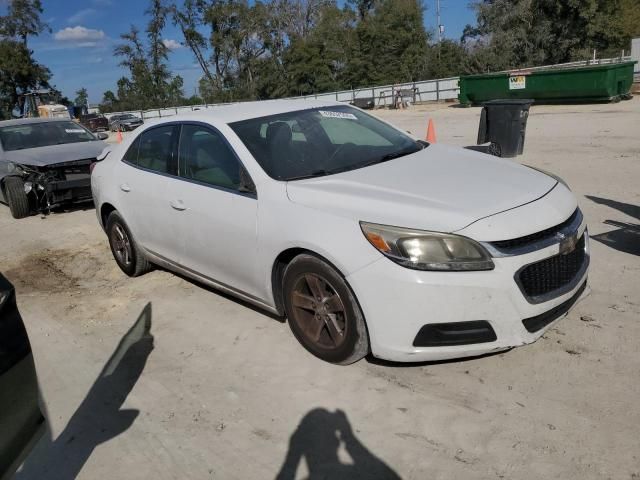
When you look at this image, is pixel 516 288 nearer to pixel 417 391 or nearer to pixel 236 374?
pixel 417 391

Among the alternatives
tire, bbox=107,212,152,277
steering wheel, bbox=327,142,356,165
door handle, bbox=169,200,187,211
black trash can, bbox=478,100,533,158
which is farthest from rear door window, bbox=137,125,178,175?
black trash can, bbox=478,100,533,158

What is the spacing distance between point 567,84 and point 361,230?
73.6 ft

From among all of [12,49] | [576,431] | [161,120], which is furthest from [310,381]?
[12,49]

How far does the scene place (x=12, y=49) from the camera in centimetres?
5853

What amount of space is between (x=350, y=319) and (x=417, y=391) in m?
0.56

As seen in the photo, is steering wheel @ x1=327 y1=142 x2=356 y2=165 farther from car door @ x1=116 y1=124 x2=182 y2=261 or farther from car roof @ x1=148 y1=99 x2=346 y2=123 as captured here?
car door @ x1=116 y1=124 x2=182 y2=261

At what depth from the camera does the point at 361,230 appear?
124 inches

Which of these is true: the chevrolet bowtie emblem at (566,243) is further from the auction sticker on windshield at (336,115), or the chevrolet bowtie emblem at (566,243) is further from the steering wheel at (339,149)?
the auction sticker on windshield at (336,115)

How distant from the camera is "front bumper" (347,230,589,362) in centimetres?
295

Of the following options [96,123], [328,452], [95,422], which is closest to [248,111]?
[95,422]

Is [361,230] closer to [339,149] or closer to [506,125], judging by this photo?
[339,149]

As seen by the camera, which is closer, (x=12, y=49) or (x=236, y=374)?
(x=236, y=374)

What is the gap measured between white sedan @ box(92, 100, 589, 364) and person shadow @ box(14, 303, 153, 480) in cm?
86

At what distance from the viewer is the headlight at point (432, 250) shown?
2959mm
